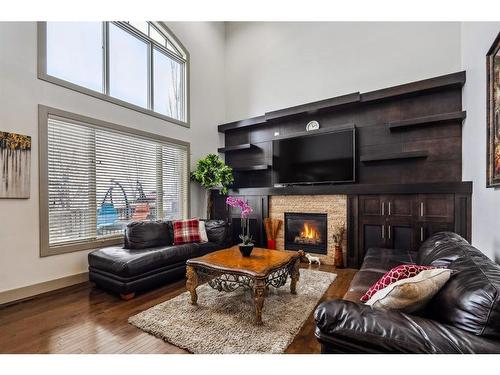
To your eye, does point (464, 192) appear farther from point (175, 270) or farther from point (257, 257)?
point (175, 270)

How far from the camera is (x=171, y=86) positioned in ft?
15.6

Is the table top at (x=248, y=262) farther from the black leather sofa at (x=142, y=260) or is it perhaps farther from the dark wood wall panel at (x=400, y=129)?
the dark wood wall panel at (x=400, y=129)

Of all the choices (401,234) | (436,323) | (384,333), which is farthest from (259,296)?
(401,234)

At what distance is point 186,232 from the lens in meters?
3.70

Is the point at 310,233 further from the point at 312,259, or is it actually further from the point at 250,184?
the point at 250,184

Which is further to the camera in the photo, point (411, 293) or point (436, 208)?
point (436, 208)

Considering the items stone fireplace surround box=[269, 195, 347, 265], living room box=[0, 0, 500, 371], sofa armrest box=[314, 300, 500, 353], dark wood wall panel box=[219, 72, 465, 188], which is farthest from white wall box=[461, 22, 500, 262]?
sofa armrest box=[314, 300, 500, 353]

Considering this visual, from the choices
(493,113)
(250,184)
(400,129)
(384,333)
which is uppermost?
(400,129)

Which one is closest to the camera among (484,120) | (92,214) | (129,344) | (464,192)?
(129,344)

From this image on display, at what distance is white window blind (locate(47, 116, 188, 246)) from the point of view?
10.1 ft

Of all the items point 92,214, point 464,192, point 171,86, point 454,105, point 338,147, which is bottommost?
point 92,214

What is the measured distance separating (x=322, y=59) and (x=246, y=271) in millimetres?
4284

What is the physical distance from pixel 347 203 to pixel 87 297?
3.79 metres

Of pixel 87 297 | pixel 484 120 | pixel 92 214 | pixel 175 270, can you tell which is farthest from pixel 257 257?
pixel 484 120
